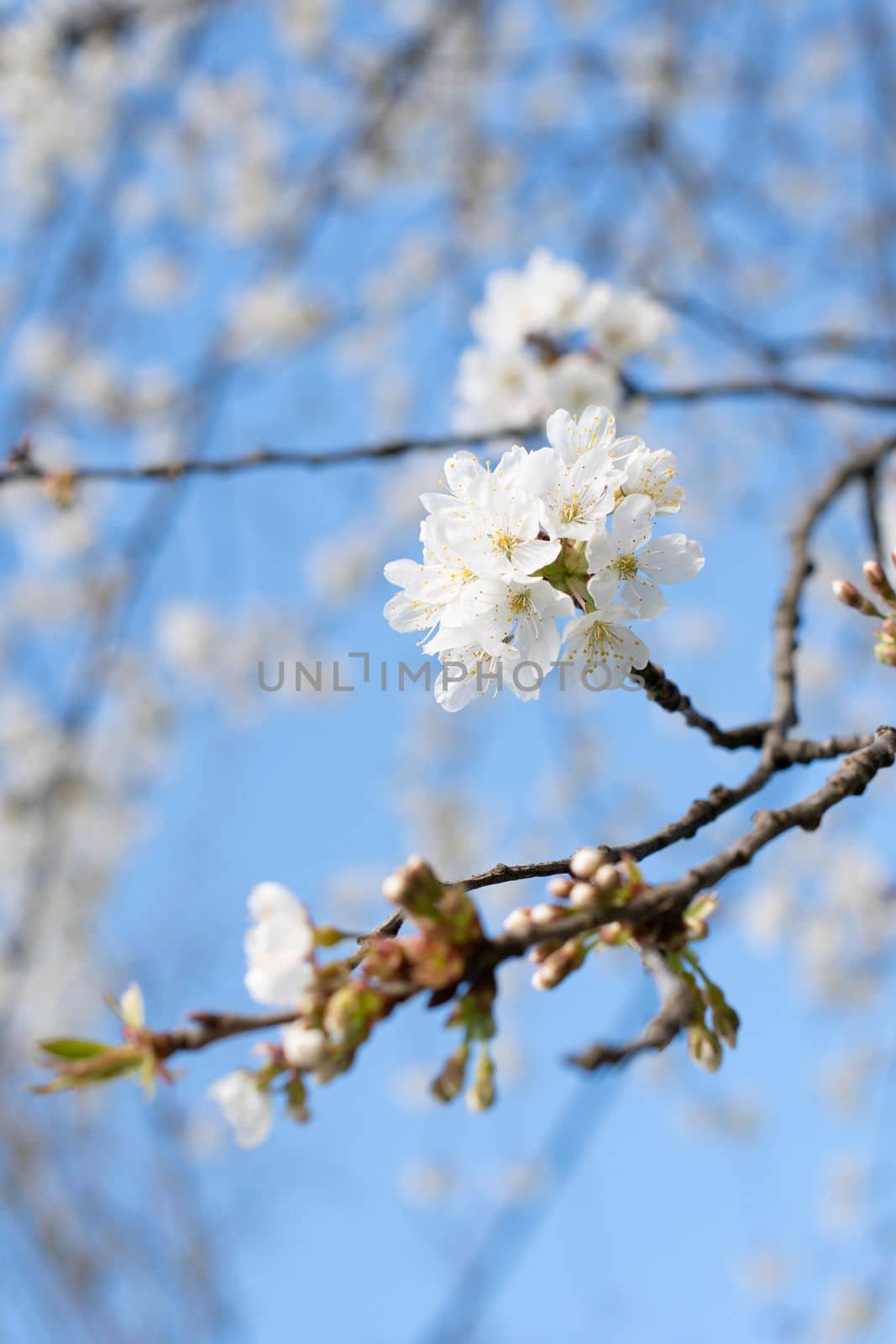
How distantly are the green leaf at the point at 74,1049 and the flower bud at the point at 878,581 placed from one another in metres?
0.86

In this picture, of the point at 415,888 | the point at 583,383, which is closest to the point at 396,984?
the point at 415,888

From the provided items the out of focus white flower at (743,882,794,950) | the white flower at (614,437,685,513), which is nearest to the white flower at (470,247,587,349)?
the white flower at (614,437,685,513)

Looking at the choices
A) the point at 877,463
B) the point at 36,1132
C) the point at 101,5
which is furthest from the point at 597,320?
the point at 36,1132

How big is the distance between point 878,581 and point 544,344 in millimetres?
1239

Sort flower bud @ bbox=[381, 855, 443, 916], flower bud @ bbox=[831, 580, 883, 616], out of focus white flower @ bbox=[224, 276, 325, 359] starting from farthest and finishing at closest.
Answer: out of focus white flower @ bbox=[224, 276, 325, 359] < flower bud @ bbox=[831, 580, 883, 616] < flower bud @ bbox=[381, 855, 443, 916]

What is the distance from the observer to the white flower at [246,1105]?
0.86 m

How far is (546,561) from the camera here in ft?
3.45

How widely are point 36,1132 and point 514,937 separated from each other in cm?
520

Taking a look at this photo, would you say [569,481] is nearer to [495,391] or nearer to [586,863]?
[586,863]

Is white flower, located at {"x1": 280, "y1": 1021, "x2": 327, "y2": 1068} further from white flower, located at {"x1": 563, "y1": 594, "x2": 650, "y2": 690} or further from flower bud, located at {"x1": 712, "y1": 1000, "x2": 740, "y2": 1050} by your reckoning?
white flower, located at {"x1": 563, "y1": 594, "x2": 650, "y2": 690}

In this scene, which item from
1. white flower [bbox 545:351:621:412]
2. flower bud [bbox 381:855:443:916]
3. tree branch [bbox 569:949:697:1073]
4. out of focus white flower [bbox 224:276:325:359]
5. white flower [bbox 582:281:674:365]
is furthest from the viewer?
out of focus white flower [bbox 224:276:325:359]

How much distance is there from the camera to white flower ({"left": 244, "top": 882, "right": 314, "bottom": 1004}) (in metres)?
0.83

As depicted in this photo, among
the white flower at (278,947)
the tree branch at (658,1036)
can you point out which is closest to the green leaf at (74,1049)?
the white flower at (278,947)

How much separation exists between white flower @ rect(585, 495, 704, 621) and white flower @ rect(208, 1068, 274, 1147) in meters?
0.55
